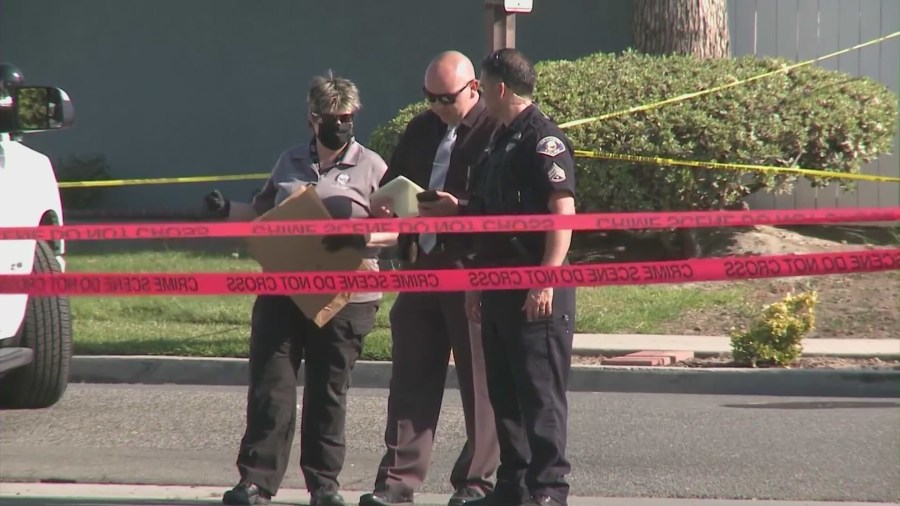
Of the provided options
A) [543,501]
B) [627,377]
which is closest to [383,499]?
[543,501]

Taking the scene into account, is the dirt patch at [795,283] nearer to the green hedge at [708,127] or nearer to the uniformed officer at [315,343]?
the green hedge at [708,127]

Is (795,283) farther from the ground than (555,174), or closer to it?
closer to it

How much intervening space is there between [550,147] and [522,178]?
18cm

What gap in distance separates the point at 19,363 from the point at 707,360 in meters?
4.60

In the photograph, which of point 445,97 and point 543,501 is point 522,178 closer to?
point 445,97

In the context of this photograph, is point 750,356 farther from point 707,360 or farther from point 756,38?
point 756,38

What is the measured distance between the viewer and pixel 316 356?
596 centimetres

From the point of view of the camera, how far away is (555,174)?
5328 millimetres

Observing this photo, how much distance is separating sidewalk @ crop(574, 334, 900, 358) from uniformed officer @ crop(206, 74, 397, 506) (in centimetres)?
389

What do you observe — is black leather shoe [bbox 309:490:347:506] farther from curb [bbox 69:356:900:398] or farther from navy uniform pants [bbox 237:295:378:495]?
curb [bbox 69:356:900:398]

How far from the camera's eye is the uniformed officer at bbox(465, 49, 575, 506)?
17.6ft

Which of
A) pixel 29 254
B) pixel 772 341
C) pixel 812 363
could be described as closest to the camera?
pixel 29 254

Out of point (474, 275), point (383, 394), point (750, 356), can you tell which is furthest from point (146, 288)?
point (750, 356)

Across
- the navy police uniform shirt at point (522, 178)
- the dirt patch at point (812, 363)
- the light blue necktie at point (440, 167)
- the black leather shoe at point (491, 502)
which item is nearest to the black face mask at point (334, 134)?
the light blue necktie at point (440, 167)
